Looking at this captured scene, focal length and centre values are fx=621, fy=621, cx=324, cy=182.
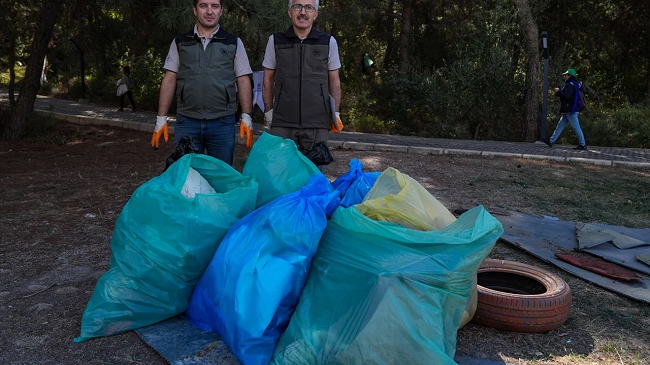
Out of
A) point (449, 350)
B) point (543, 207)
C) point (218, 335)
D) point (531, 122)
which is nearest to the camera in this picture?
point (449, 350)

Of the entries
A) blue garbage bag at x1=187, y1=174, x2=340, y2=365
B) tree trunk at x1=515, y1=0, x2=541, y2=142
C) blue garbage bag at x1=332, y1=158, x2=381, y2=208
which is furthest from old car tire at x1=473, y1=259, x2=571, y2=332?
tree trunk at x1=515, y1=0, x2=541, y2=142

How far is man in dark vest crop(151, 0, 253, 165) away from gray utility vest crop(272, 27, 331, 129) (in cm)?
25

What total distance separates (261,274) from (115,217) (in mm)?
2893

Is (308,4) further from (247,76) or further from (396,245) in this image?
(396,245)

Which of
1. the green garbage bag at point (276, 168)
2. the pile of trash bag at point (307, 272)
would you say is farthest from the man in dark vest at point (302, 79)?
the pile of trash bag at point (307, 272)

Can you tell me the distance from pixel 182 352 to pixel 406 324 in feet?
3.42

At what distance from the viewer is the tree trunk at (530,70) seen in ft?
46.8

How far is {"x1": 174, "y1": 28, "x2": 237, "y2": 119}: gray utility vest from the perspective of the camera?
13.0 ft

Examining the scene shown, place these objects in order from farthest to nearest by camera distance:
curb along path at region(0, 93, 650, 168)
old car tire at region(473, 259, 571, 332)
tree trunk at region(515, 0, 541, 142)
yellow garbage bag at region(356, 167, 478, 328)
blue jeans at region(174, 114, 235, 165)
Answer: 1. tree trunk at region(515, 0, 541, 142)
2. curb along path at region(0, 93, 650, 168)
3. blue jeans at region(174, 114, 235, 165)
4. old car tire at region(473, 259, 571, 332)
5. yellow garbage bag at region(356, 167, 478, 328)

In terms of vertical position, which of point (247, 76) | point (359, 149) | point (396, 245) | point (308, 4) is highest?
point (308, 4)

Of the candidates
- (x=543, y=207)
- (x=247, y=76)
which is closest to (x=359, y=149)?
(x=543, y=207)

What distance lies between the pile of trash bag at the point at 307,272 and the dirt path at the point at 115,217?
10.3 inches

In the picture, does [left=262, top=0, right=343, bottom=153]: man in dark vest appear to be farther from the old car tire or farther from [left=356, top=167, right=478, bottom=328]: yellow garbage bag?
the old car tire

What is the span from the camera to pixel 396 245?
2598 millimetres
